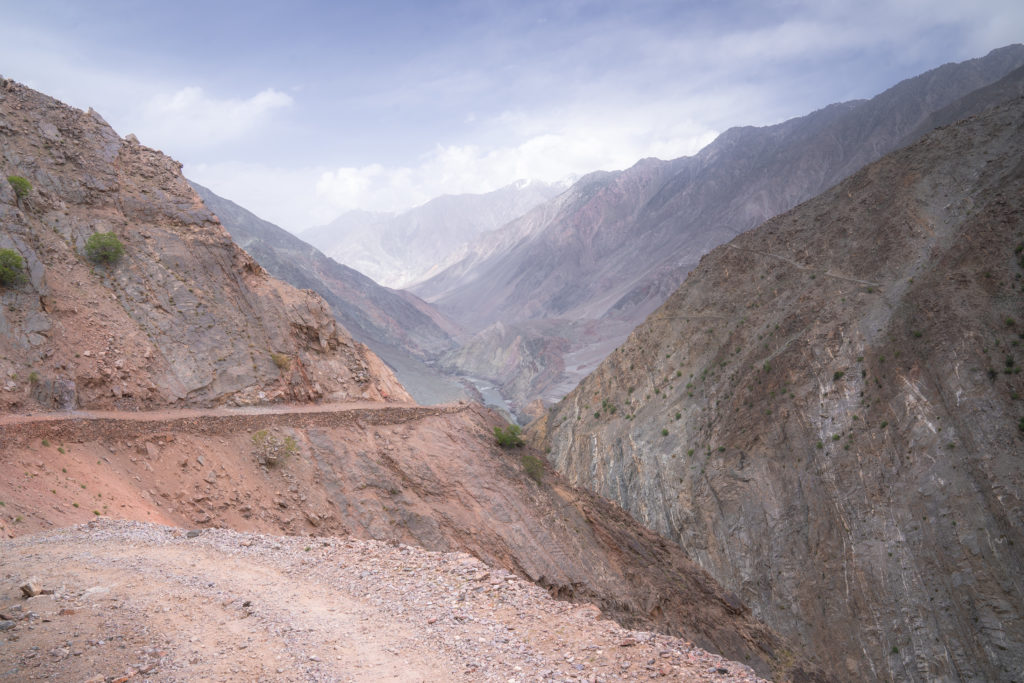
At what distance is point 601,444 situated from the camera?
34688 mm

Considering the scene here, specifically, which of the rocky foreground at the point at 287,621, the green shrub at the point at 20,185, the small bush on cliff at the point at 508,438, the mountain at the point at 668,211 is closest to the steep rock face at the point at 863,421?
the small bush on cliff at the point at 508,438

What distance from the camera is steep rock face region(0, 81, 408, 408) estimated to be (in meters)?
17.0

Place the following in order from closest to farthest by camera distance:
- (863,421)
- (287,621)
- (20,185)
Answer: (287,621) < (20,185) < (863,421)

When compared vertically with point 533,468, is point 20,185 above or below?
above

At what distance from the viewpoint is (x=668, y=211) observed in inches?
5989

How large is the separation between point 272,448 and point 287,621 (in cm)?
934

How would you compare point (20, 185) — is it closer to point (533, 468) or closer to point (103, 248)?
point (103, 248)

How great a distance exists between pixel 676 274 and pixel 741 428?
8814 cm

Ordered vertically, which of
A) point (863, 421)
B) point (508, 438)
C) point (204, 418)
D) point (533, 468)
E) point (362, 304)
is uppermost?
point (362, 304)

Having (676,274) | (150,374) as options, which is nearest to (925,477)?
(150,374)

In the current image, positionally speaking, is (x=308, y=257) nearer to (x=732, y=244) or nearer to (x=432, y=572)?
(x=732, y=244)

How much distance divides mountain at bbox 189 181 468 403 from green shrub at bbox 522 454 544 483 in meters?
55.3

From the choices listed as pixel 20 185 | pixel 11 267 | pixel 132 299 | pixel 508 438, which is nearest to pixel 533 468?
pixel 508 438

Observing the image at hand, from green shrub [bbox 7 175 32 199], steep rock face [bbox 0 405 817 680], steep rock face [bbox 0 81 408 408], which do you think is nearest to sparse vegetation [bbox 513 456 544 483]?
steep rock face [bbox 0 405 817 680]
